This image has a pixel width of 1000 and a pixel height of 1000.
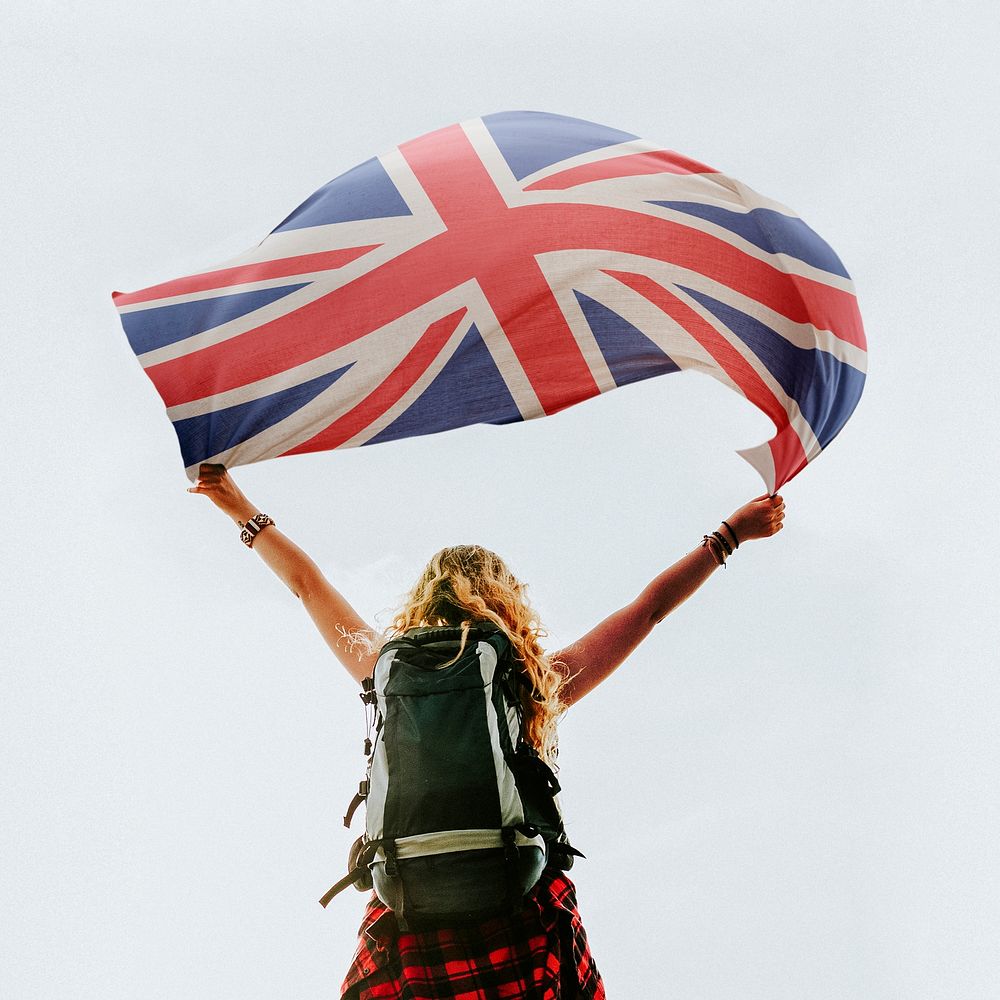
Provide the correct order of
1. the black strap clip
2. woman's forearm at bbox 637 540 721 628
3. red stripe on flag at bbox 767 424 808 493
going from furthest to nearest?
red stripe on flag at bbox 767 424 808 493, woman's forearm at bbox 637 540 721 628, the black strap clip

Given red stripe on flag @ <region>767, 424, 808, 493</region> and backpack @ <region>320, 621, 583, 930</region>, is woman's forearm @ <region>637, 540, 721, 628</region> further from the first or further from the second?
backpack @ <region>320, 621, 583, 930</region>

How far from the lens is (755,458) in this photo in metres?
5.14

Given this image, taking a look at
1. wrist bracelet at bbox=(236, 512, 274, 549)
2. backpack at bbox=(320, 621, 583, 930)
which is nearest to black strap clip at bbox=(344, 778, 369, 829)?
backpack at bbox=(320, 621, 583, 930)

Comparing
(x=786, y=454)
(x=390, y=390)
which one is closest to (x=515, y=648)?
(x=390, y=390)

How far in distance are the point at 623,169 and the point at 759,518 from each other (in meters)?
1.84

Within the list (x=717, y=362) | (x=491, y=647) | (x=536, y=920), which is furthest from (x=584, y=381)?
(x=536, y=920)

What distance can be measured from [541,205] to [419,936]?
3.30m

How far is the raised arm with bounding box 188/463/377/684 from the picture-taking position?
4383 mm

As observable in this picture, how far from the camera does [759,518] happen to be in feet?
16.7

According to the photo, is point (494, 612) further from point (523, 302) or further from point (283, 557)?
point (523, 302)

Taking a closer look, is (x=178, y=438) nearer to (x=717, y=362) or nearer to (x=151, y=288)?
(x=151, y=288)

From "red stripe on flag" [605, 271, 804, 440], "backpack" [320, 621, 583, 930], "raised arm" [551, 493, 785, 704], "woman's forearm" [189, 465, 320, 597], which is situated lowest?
"backpack" [320, 621, 583, 930]

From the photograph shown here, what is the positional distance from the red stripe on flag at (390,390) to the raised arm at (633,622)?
1458mm

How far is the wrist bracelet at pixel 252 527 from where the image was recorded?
475 cm
